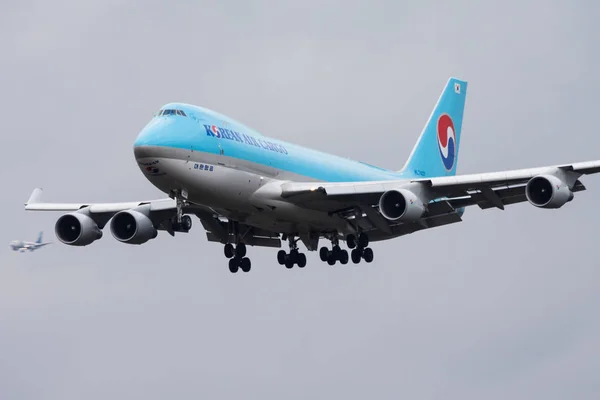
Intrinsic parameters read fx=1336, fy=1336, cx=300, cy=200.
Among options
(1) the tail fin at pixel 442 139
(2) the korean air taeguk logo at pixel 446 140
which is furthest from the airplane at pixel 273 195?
(2) the korean air taeguk logo at pixel 446 140

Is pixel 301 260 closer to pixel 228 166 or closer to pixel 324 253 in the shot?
pixel 324 253

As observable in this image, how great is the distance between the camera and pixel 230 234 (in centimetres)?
5975

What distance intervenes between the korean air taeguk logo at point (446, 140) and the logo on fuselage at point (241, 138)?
50.3 feet

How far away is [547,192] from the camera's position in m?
51.1

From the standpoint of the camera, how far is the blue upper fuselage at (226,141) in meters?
51.0

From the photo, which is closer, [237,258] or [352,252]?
[352,252]

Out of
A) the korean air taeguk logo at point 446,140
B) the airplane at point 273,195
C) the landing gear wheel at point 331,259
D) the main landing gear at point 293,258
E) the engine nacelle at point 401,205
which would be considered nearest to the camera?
the airplane at point 273,195

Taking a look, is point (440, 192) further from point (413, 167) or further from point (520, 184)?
point (413, 167)

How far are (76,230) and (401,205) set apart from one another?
1503 cm

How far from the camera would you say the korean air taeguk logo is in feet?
227

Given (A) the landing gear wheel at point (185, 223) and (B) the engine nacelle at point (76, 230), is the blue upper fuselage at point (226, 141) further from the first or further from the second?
(B) the engine nacelle at point (76, 230)

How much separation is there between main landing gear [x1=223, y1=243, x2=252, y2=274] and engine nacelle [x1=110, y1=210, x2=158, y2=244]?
3.89 meters

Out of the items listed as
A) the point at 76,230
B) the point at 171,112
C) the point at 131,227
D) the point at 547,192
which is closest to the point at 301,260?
the point at 131,227

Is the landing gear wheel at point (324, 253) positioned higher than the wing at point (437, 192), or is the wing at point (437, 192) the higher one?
the wing at point (437, 192)
